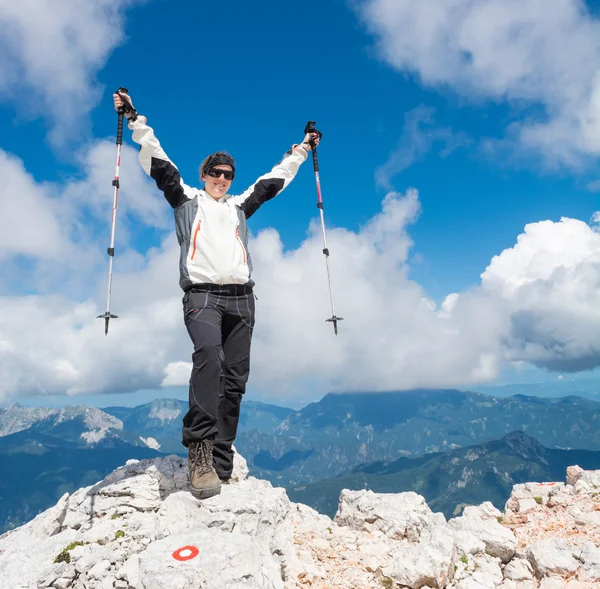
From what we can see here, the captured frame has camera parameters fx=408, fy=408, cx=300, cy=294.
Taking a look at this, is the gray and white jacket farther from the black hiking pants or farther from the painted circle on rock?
the painted circle on rock

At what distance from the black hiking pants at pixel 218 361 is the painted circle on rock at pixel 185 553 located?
2091mm

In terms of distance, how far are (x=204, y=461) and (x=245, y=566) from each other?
2.46 m

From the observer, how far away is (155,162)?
24.9 ft

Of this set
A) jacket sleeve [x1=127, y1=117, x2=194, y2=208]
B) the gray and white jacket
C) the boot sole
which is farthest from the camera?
jacket sleeve [x1=127, y1=117, x2=194, y2=208]

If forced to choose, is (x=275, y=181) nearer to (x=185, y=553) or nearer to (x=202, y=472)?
(x=202, y=472)

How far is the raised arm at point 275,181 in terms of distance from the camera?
28.2 feet

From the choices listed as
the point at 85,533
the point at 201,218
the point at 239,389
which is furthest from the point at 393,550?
the point at 201,218

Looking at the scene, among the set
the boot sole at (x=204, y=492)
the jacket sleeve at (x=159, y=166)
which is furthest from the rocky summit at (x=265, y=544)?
the jacket sleeve at (x=159, y=166)

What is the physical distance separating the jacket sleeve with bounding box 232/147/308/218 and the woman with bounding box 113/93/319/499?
0.34 metres

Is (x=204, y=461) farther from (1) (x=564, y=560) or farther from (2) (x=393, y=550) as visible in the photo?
(1) (x=564, y=560)

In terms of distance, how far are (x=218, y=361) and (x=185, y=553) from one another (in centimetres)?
288

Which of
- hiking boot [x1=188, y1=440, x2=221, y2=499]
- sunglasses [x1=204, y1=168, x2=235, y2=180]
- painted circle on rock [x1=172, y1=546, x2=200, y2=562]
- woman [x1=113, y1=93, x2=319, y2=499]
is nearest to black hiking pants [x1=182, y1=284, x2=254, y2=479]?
woman [x1=113, y1=93, x2=319, y2=499]

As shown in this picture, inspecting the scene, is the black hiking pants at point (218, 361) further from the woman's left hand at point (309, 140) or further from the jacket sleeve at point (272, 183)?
the woman's left hand at point (309, 140)

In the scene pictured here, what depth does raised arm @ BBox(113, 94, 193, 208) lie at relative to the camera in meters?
7.34
